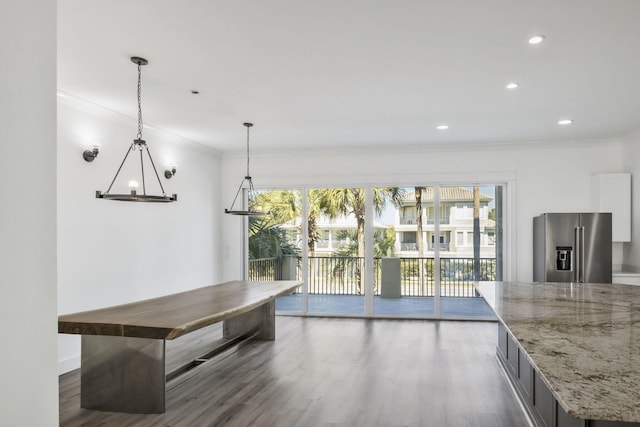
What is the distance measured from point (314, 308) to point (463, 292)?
230 centimetres

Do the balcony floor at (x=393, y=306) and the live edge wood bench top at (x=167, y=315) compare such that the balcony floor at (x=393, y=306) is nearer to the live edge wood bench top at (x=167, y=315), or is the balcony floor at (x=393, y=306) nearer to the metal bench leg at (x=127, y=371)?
the live edge wood bench top at (x=167, y=315)

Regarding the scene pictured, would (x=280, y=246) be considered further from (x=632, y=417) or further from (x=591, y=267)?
(x=632, y=417)

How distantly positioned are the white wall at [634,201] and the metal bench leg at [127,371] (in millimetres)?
5756

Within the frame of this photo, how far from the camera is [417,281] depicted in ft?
23.3

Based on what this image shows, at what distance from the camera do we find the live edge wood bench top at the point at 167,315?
298 cm

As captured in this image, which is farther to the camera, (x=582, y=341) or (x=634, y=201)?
(x=634, y=201)

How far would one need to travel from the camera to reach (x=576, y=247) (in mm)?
5863

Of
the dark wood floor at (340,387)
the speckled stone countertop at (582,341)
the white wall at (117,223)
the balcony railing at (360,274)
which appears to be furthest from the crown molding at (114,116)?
the speckled stone countertop at (582,341)

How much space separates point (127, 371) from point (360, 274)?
14.3 ft

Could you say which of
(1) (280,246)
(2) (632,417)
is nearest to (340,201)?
(1) (280,246)

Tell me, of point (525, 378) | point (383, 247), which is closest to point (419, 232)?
point (383, 247)

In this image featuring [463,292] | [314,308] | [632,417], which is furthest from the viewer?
[314,308]

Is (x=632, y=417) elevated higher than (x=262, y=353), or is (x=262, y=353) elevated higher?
(x=632, y=417)

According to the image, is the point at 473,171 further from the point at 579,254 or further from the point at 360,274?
the point at 360,274
